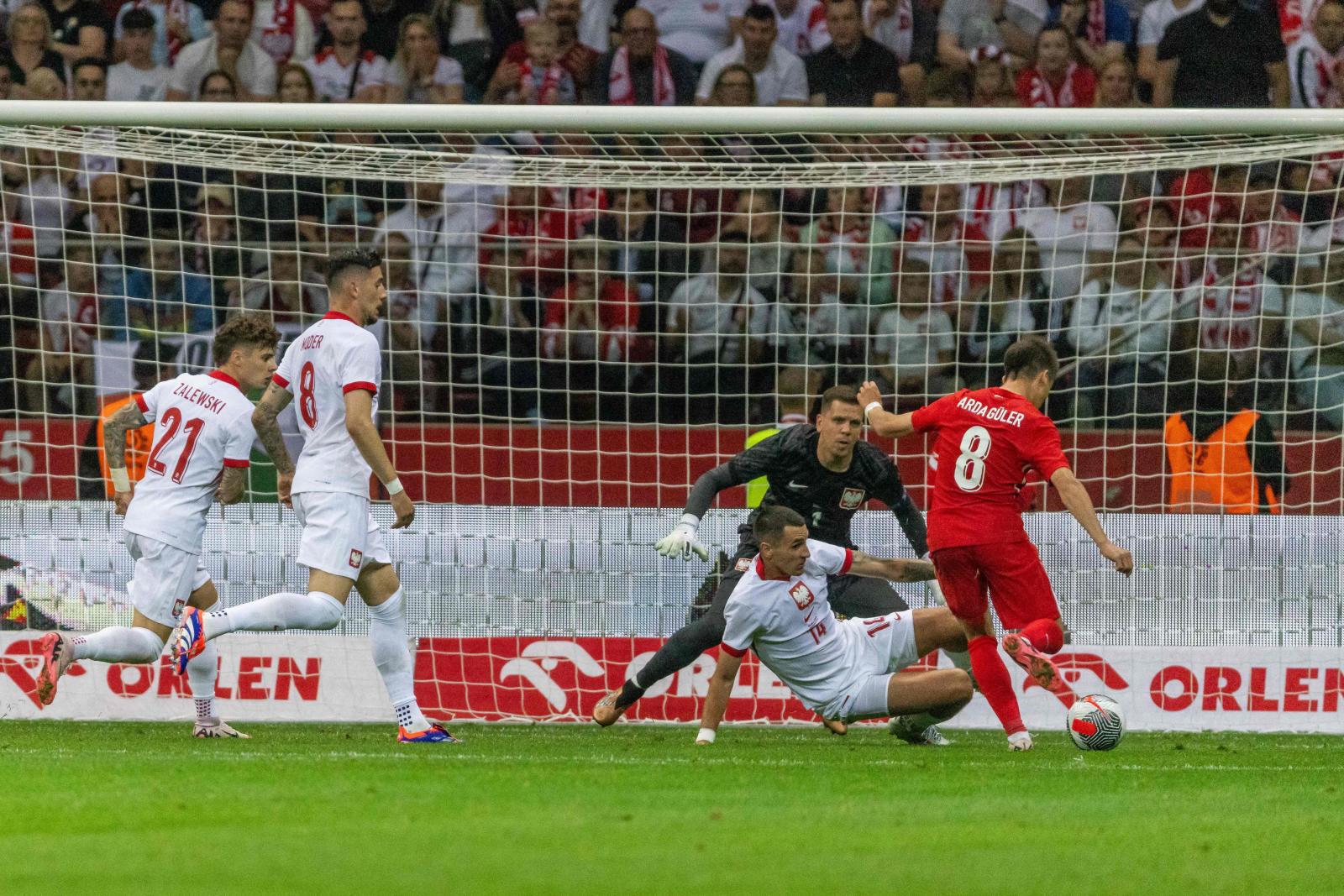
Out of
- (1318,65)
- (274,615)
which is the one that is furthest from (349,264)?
(1318,65)

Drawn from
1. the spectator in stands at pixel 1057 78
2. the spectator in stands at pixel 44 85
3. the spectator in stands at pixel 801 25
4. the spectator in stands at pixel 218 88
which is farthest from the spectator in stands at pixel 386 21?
the spectator in stands at pixel 1057 78

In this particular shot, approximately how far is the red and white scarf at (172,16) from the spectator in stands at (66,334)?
125 inches

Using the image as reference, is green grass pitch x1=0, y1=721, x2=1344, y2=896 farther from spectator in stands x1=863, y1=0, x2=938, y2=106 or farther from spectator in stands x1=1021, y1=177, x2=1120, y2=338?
spectator in stands x1=863, y1=0, x2=938, y2=106

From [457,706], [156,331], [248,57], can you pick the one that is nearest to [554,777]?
[457,706]

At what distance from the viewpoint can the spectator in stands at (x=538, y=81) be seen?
14.8 metres

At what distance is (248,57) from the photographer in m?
14.8

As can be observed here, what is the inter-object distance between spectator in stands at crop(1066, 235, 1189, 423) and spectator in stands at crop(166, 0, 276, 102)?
6887 millimetres

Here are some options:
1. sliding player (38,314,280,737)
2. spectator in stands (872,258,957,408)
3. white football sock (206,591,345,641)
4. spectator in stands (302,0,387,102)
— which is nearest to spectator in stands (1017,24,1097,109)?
spectator in stands (872,258,957,408)

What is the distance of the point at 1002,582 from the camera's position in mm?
7895

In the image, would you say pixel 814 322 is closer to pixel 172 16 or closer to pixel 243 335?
pixel 243 335

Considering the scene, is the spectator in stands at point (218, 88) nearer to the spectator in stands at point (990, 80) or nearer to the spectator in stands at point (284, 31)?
the spectator in stands at point (284, 31)

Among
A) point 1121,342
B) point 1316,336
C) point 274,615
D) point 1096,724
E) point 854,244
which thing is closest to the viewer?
point 274,615

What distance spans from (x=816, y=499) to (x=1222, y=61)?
310 inches

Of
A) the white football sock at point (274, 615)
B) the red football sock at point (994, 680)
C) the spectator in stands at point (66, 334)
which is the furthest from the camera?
the spectator in stands at point (66, 334)
